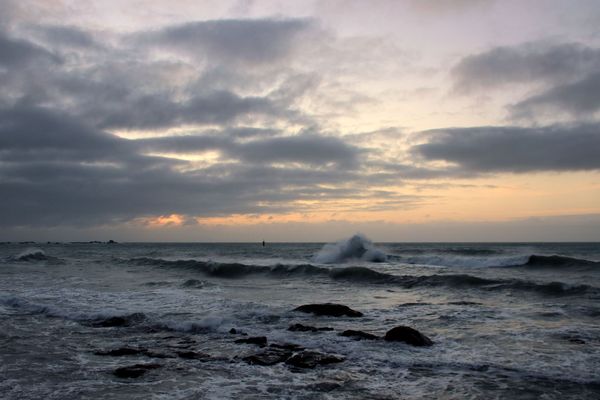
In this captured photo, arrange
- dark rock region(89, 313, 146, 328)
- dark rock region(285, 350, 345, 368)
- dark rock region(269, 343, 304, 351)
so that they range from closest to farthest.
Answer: dark rock region(285, 350, 345, 368) < dark rock region(269, 343, 304, 351) < dark rock region(89, 313, 146, 328)

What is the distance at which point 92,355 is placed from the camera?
927 cm

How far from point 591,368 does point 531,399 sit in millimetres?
2155

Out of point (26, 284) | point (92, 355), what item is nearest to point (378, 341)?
point (92, 355)

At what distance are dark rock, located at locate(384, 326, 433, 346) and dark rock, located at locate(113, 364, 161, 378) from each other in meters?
4.93

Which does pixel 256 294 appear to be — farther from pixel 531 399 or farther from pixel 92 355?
pixel 531 399

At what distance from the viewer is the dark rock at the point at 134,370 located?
7.77 meters

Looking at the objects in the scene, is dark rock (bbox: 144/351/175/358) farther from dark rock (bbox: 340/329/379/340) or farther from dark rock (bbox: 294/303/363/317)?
dark rock (bbox: 294/303/363/317)

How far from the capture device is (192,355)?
9133mm

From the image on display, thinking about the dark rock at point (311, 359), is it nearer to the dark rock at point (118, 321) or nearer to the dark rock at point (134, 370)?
the dark rock at point (134, 370)

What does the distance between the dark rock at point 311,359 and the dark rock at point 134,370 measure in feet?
8.08

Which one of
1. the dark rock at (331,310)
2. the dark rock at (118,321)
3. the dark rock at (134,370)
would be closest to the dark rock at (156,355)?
the dark rock at (134,370)

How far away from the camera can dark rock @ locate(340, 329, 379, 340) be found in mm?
10383

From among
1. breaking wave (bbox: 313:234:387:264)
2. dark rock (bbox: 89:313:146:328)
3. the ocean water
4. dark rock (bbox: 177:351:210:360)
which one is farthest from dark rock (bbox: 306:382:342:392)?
breaking wave (bbox: 313:234:387:264)

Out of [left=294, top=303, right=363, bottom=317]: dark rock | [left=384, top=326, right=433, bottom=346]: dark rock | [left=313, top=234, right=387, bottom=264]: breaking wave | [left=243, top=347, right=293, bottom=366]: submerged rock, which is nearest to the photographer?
[left=243, top=347, right=293, bottom=366]: submerged rock
